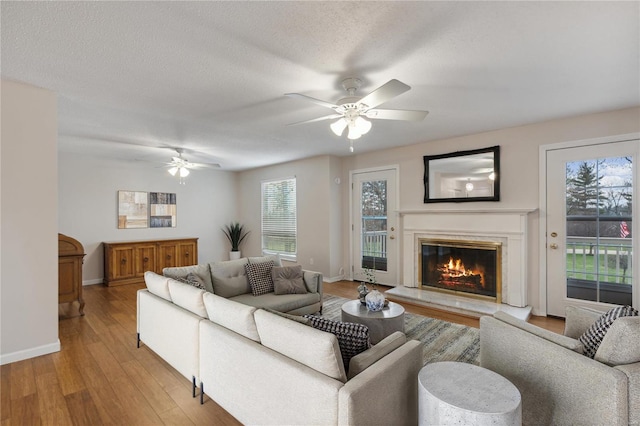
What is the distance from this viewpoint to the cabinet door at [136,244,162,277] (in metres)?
5.91

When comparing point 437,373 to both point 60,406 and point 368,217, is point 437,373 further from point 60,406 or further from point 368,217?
point 368,217

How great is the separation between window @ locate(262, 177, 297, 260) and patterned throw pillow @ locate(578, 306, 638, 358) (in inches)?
208

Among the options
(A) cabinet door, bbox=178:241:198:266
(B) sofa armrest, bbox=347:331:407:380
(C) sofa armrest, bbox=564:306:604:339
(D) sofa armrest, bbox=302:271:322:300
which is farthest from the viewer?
(A) cabinet door, bbox=178:241:198:266

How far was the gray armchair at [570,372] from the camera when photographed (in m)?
1.46

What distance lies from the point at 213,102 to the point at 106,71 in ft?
3.08

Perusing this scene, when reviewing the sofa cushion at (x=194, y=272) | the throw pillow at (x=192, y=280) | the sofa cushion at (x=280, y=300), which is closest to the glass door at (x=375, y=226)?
the sofa cushion at (x=280, y=300)

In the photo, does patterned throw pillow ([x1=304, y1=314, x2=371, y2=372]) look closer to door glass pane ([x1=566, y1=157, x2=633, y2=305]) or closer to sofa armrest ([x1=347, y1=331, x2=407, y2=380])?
sofa armrest ([x1=347, y1=331, x2=407, y2=380])

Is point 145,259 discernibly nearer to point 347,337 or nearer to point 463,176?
point 347,337

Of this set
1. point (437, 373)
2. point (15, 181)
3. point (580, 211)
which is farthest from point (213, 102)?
point (580, 211)

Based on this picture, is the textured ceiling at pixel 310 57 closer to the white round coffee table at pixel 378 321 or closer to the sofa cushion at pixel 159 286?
the sofa cushion at pixel 159 286

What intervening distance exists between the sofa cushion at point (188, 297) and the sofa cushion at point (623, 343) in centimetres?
249

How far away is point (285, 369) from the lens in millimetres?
1568

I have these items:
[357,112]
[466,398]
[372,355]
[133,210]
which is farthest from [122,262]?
[466,398]

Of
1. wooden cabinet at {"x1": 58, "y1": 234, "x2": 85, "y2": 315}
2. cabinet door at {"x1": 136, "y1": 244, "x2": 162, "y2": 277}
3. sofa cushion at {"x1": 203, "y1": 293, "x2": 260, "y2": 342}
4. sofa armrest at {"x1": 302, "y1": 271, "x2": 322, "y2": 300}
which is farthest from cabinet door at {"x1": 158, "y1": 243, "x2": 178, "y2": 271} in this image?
sofa cushion at {"x1": 203, "y1": 293, "x2": 260, "y2": 342}
